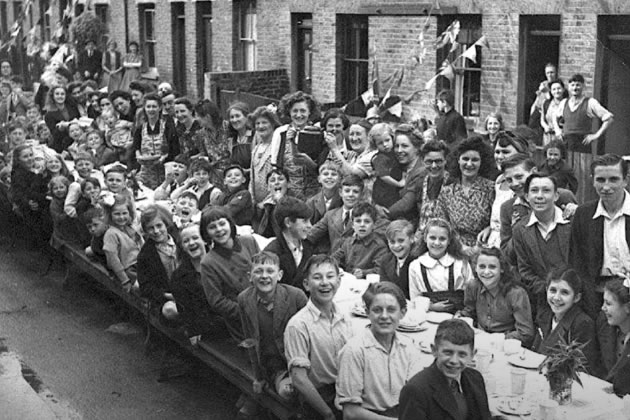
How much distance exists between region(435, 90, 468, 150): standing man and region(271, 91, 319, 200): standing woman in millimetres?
3300

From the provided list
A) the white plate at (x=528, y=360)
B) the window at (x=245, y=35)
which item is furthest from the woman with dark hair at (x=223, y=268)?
the window at (x=245, y=35)

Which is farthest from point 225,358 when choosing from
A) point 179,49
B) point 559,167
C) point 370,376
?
point 179,49

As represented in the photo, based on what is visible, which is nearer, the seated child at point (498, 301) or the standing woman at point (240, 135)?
the seated child at point (498, 301)

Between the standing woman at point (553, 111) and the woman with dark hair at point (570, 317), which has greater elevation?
the standing woman at point (553, 111)

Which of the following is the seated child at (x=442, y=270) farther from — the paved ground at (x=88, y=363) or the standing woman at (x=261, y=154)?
the standing woman at (x=261, y=154)

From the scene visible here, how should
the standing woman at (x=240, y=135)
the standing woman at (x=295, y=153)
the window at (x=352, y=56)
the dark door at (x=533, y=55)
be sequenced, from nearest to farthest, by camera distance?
the standing woman at (x=295, y=153)
the standing woman at (x=240, y=135)
the dark door at (x=533, y=55)
the window at (x=352, y=56)

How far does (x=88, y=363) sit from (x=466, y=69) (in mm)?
8062

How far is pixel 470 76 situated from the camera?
1520 cm

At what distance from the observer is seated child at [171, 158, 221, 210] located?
10.7 m

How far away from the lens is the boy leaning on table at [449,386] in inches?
187

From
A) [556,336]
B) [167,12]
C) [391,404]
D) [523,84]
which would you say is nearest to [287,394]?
[391,404]

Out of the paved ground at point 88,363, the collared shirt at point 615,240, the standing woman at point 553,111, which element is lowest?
the paved ground at point 88,363

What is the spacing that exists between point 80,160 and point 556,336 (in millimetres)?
7475

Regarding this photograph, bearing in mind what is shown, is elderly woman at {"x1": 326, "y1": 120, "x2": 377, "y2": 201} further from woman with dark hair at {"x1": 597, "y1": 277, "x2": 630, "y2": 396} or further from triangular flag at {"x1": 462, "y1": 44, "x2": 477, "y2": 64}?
triangular flag at {"x1": 462, "y1": 44, "x2": 477, "y2": 64}
